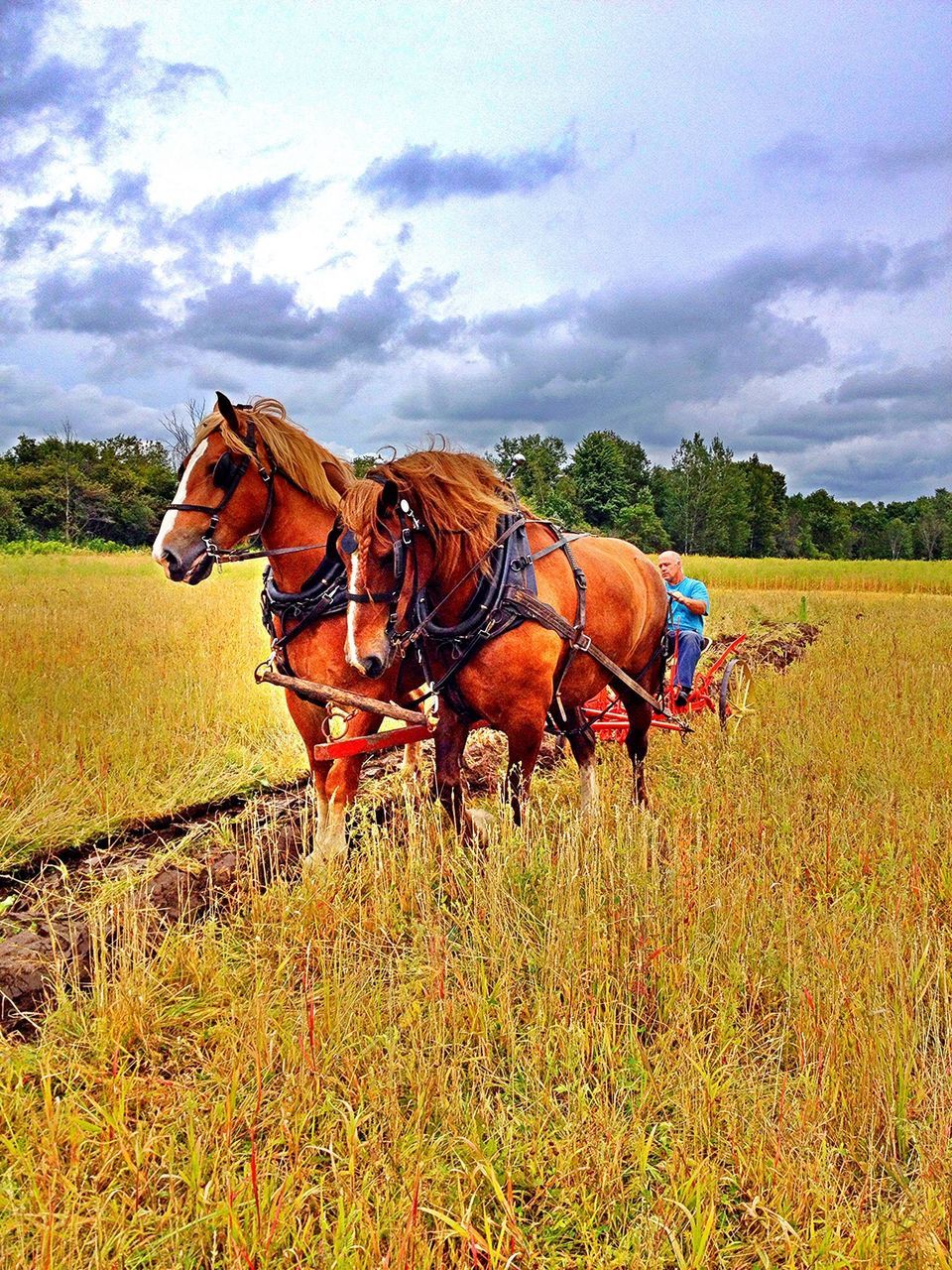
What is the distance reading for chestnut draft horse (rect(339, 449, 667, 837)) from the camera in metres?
3.89

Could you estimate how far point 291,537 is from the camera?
5.12 metres

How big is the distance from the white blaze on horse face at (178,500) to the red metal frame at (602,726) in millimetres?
1506

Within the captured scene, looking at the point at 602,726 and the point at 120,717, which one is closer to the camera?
the point at 602,726

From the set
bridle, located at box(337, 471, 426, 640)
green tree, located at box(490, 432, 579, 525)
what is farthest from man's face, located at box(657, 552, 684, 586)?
green tree, located at box(490, 432, 579, 525)

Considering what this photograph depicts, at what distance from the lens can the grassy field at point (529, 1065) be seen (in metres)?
2.16

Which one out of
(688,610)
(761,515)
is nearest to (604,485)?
(761,515)

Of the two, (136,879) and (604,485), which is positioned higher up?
(604,485)

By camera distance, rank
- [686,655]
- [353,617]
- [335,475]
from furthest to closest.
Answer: [686,655] < [335,475] < [353,617]

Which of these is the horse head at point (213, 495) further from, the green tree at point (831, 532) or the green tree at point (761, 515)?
the green tree at point (831, 532)

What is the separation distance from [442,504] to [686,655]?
159 inches

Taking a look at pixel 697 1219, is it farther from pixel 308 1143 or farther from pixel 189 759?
pixel 189 759

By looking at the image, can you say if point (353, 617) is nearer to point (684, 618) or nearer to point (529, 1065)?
point (529, 1065)

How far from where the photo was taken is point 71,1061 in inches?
111

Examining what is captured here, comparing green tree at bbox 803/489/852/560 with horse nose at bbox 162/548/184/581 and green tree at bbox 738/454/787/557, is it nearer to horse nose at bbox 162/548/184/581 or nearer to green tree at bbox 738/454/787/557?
green tree at bbox 738/454/787/557
